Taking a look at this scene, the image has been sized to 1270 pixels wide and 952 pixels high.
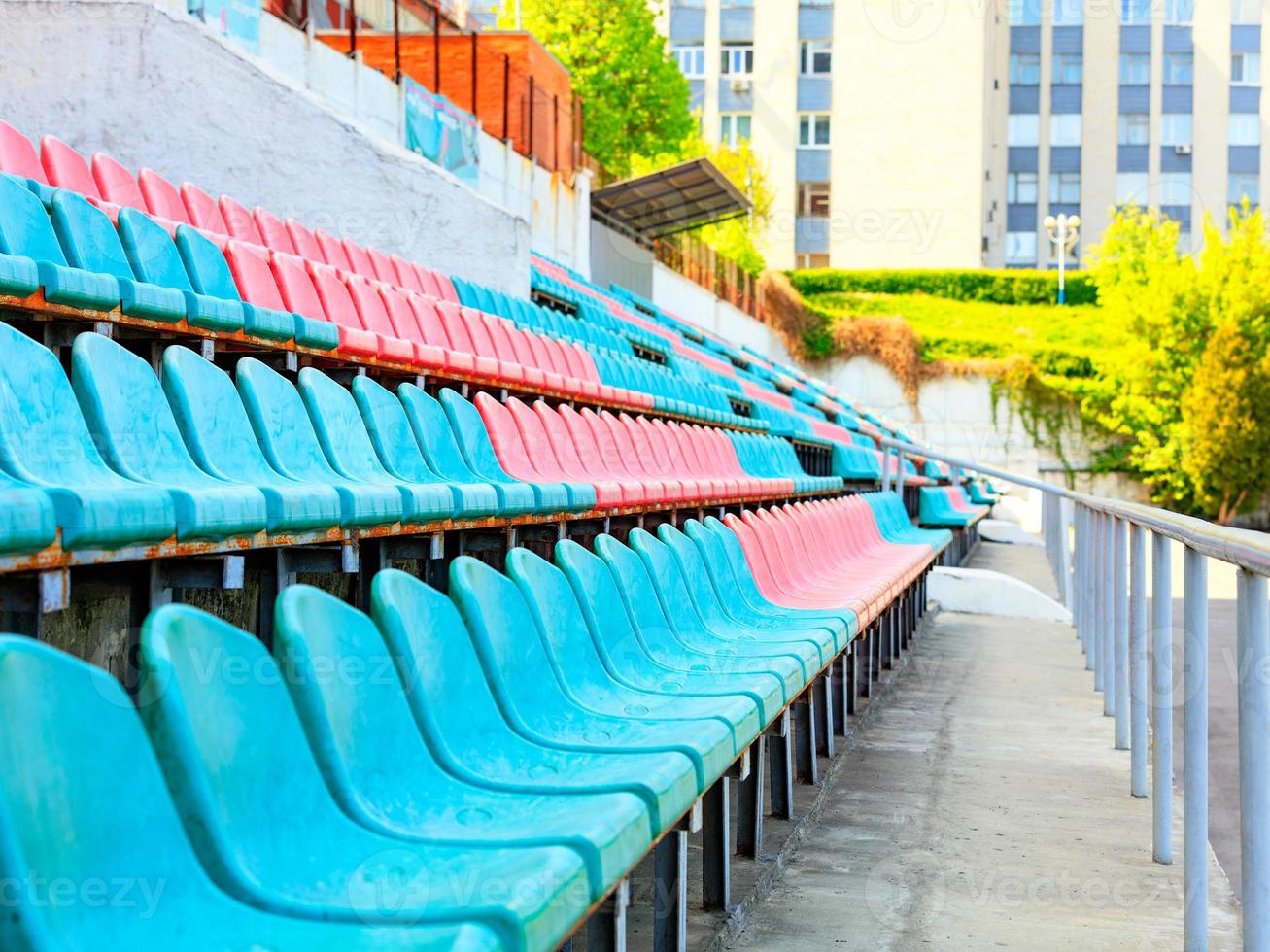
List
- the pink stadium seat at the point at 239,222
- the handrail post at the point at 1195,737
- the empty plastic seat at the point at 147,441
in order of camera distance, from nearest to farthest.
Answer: the empty plastic seat at the point at 147,441 < the handrail post at the point at 1195,737 < the pink stadium seat at the point at 239,222

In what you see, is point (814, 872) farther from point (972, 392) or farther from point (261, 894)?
point (972, 392)

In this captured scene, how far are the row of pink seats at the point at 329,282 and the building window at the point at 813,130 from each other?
25.6m

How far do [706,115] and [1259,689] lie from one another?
2956cm

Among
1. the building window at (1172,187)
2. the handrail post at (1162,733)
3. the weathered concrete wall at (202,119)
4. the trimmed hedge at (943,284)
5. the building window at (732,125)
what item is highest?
the building window at (732,125)

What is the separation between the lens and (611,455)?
155 inches

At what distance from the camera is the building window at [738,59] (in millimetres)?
30031

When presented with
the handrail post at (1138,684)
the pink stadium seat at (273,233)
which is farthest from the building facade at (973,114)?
the handrail post at (1138,684)

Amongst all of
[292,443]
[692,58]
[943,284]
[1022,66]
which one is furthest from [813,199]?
[292,443]

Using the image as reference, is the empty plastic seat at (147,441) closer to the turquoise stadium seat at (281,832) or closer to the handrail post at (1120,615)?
the turquoise stadium seat at (281,832)

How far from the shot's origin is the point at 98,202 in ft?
10.2

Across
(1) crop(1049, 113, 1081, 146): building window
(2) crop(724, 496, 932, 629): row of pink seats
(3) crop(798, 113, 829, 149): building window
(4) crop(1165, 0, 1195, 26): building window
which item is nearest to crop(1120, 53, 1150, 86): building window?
(4) crop(1165, 0, 1195, 26): building window

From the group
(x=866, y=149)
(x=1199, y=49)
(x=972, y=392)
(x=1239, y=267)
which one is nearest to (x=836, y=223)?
(x=866, y=149)

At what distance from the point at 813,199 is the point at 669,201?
53.6 feet

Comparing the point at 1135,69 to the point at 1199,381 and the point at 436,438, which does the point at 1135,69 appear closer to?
the point at 1199,381
